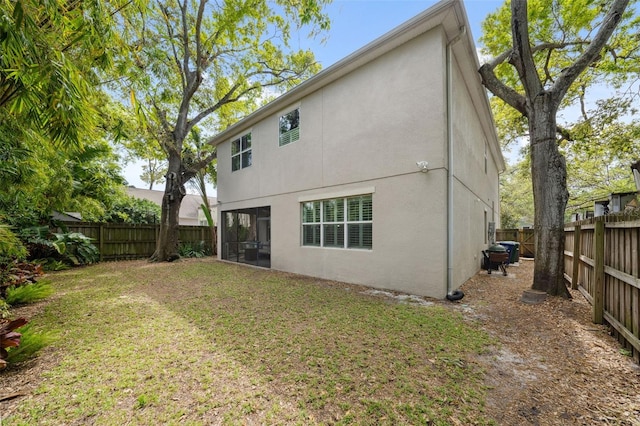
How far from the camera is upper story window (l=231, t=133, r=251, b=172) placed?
435 inches

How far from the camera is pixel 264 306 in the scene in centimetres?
513

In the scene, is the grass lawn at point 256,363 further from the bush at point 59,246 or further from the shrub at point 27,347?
the bush at point 59,246

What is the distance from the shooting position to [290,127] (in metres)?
9.15

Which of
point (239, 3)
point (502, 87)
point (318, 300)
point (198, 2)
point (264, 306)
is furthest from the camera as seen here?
point (198, 2)

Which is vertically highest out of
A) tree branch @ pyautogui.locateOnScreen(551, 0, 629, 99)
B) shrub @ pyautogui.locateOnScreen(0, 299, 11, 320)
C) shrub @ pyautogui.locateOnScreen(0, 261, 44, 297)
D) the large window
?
tree branch @ pyautogui.locateOnScreen(551, 0, 629, 99)

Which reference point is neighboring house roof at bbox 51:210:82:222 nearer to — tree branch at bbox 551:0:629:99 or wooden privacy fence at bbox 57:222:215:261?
wooden privacy fence at bbox 57:222:215:261

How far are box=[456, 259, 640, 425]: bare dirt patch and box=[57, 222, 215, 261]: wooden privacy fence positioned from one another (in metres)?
14.2

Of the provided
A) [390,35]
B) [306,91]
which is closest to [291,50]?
[306,91]

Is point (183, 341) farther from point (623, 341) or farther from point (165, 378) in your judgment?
point (623, 341)

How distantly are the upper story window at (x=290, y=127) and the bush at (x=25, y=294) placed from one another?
730 centimetres

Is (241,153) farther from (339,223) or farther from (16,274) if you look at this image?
(16,274)

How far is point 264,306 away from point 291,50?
11.8 meters

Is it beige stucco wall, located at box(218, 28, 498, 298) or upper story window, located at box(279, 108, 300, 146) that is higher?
upper story window, located at box(279, 108, 300, 146)

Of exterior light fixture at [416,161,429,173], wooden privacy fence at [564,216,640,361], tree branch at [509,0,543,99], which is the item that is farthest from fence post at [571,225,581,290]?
exterior light fixture at [416,161,429,173]
